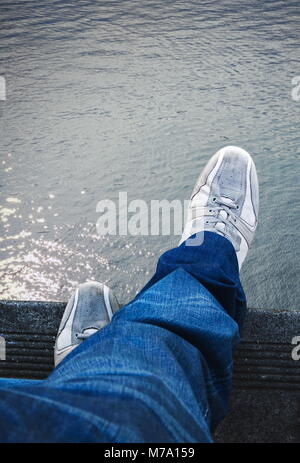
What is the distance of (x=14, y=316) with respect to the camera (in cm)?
93

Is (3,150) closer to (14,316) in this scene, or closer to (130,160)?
(130,160)

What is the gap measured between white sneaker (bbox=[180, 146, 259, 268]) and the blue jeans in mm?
211

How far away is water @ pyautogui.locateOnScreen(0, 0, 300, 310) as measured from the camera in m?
1.19

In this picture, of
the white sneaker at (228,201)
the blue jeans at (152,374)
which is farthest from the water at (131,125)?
the blue jeans at (152,374)

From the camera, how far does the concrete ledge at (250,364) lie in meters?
0.77

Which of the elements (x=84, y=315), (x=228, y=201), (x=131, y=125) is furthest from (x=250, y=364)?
(x=131, y=125)

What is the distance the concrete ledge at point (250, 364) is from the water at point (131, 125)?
0.62 feet

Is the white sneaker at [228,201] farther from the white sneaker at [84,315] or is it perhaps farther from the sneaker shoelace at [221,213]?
the white sneaker at [84,315]

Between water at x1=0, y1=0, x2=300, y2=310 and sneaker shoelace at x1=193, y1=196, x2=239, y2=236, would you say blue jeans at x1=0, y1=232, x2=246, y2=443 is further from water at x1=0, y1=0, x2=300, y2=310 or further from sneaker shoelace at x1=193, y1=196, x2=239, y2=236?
water at x1=0, y1=0, x2=300, y2=310

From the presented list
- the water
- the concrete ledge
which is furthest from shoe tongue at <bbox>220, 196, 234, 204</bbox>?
the concrete ledge

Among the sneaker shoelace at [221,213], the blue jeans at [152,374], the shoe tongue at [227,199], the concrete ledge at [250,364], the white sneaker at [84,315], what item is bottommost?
the concrete ledge at [250,364]

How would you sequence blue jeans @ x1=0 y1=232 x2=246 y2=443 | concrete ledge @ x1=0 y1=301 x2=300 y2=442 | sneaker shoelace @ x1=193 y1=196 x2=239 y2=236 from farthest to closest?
sneaker shoelace @ x1=193 y1=196 x2=239 y2=236 → concrete ledge @ x1=0 y1=301 x2=300 y2=442 → blue jeans @ x1=0 y1=232 x2=246 y2=443

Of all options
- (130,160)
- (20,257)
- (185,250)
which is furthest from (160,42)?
(185,250)

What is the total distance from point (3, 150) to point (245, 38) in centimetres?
131
